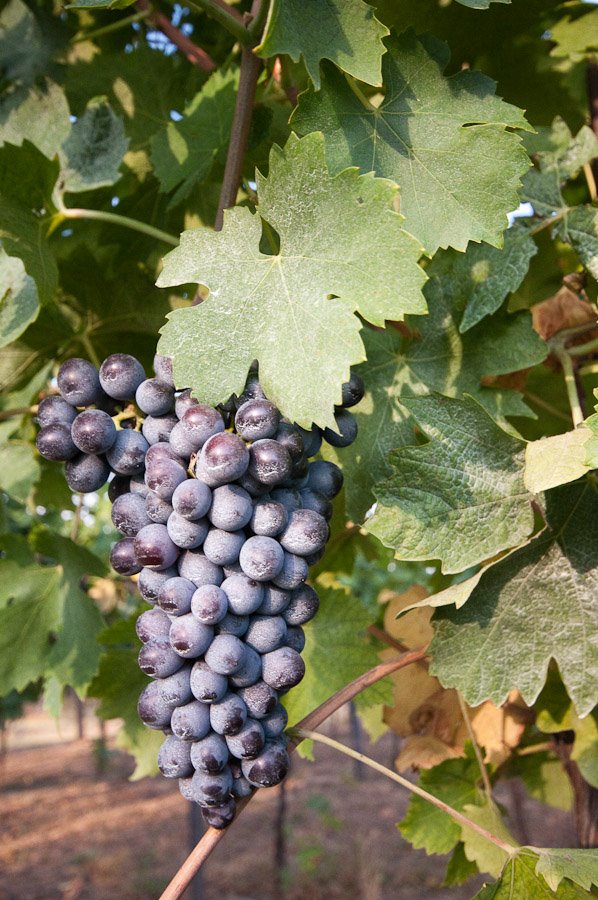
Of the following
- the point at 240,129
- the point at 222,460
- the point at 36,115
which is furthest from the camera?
the point at 36,115

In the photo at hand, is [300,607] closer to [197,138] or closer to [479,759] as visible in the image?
[479,759]

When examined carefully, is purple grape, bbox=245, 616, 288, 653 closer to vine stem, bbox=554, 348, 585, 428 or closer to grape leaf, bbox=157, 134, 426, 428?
grape leaf, bbox=157, 134, 426, 428

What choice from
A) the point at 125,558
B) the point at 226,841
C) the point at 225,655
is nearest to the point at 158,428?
the point at 125,558

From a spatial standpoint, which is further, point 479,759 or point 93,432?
point 479,759

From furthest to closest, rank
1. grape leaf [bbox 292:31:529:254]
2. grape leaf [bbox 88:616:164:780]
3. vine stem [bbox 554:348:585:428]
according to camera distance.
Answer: grape leaf [bbox 88:616:164:780] → vine stem [bbox 554:348:585:428] → grape leaf [bbox 292:31:529:254]

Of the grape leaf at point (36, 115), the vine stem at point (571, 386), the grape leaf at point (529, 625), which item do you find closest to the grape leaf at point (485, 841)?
the grape leaf at point (529, 625)

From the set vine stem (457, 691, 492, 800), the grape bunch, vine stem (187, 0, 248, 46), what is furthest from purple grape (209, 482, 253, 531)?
vine stem (457, 691, 492, 800)

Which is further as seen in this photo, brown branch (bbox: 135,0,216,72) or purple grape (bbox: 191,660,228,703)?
brown branch (bbox: 135,0,216,72)

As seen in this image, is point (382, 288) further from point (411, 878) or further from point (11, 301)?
point (411, 878)
